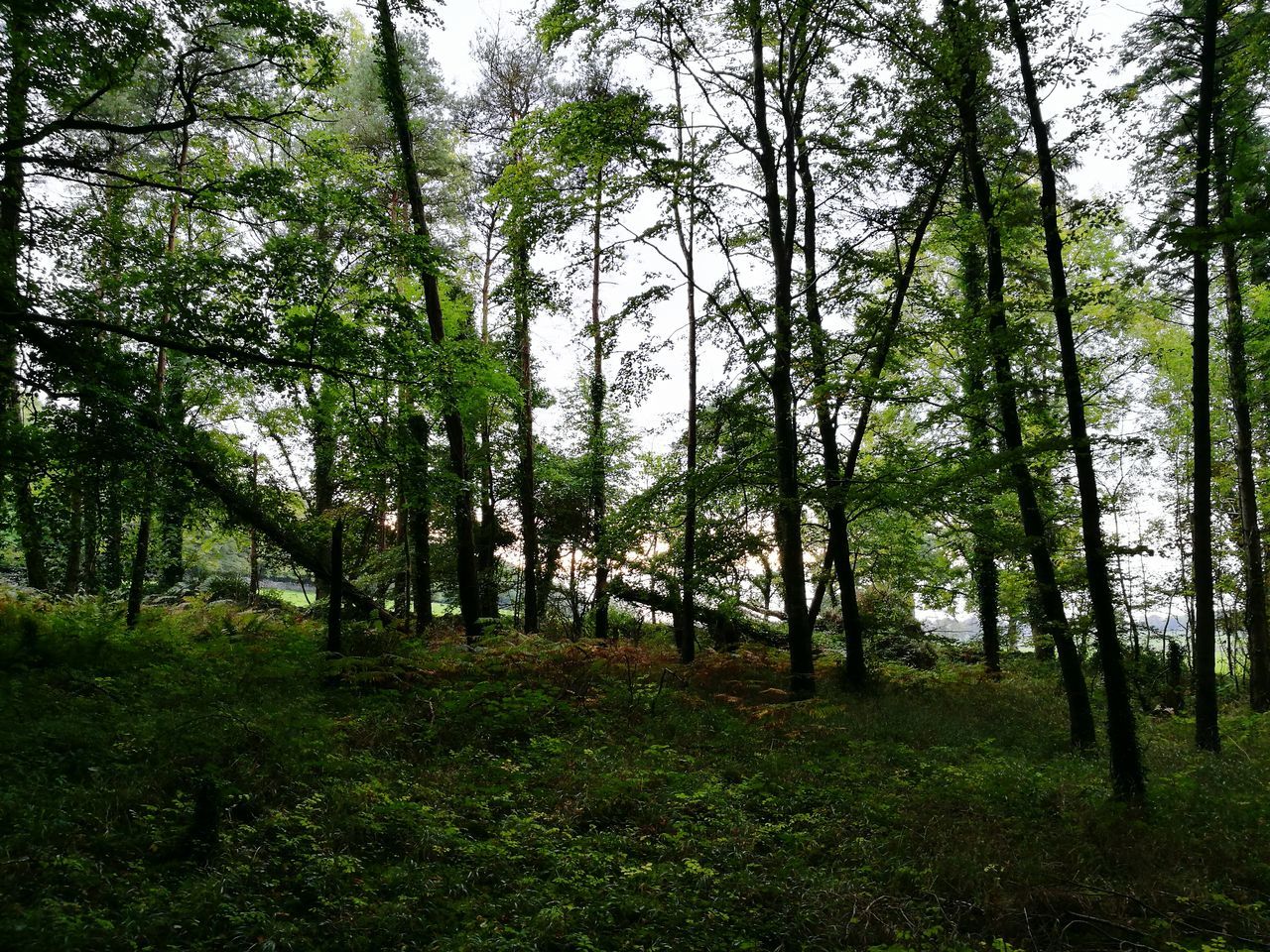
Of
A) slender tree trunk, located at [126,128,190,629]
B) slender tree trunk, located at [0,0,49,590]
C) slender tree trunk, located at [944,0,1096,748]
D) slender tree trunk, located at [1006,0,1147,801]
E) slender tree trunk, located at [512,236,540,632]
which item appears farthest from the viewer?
slender tree trunk, located at [512,236,540,632]

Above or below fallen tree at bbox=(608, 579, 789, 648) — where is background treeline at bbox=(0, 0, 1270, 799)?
above

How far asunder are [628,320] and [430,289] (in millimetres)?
3822

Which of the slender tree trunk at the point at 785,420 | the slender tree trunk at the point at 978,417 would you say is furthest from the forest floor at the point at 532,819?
the slender tree trunk at the point at 978,417

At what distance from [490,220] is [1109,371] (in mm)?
17890

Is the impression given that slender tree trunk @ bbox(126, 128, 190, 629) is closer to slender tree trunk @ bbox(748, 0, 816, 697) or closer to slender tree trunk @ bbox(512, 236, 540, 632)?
slender tree trunk @ bbox(512, 236, 540, 632)

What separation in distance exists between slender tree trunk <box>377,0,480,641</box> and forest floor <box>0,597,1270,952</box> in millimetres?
2571

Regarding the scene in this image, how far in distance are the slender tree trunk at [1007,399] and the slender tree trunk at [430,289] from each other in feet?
24.4

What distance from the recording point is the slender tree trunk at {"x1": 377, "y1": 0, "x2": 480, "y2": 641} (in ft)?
33.1

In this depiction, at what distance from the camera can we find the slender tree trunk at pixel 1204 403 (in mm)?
8453

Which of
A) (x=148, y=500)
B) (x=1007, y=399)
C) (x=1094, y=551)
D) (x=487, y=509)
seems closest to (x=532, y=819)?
(x=1094, y=551)

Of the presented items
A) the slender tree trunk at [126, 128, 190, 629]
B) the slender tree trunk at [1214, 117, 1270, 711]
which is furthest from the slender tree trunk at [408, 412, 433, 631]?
the slender tree trunk at [1214, 117, 1270, 711]

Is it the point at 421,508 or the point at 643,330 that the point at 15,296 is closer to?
the point at 421,508

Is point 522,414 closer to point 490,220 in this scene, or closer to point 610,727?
point 490,220

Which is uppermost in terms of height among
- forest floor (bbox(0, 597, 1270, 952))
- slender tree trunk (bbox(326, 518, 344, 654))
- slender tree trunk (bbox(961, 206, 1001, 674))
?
slender tree trunk (bbox(961, 206, 1001, 674))
